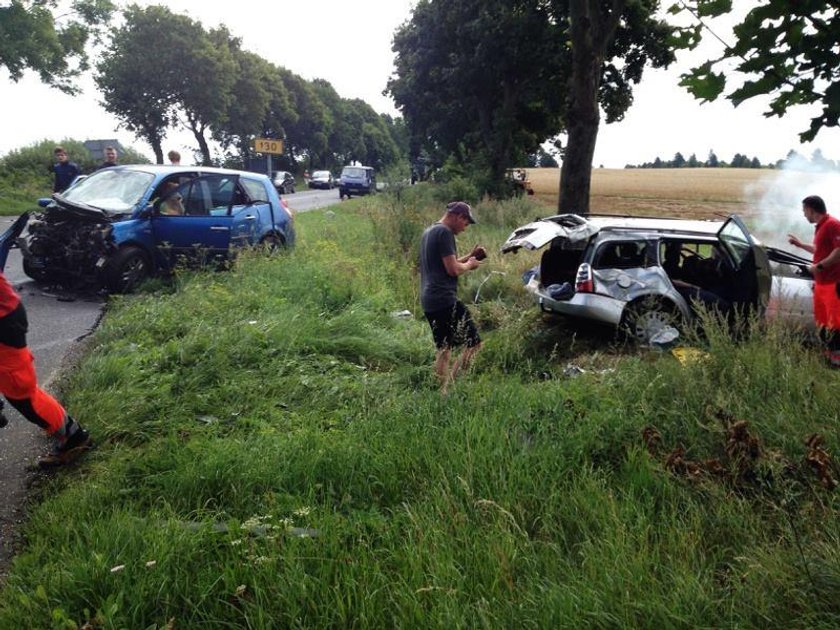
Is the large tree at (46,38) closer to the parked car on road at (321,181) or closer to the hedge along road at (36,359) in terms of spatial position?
the hedge along road at (36,359)

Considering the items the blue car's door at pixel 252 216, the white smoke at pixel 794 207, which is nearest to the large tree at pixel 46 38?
the blue car's door at pixel 252 216

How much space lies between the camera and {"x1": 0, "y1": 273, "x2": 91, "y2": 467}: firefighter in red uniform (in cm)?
357

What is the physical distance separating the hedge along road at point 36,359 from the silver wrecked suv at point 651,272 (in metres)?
4.74

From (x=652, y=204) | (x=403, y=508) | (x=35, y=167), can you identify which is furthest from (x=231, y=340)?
(x=652, y=204)

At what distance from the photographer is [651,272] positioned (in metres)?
6.89

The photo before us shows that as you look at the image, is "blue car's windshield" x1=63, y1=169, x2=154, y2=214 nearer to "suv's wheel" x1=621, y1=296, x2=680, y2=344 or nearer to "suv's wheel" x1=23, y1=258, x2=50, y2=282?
"suv's wheel" x1=23, y1=258, x2=50, y2=282

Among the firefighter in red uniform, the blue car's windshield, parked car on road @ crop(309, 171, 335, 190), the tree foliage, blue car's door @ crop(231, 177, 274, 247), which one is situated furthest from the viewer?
parked car on road @ crop(309, 171, 335, 190)

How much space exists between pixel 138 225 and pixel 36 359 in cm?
296

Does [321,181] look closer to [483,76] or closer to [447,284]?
[483,76]

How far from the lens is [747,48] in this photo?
2227 mm

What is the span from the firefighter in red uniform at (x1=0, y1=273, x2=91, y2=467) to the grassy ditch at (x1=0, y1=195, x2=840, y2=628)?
223 millimetres

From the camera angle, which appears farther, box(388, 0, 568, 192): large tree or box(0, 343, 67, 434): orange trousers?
box(388, 0, 568, 192): large tree

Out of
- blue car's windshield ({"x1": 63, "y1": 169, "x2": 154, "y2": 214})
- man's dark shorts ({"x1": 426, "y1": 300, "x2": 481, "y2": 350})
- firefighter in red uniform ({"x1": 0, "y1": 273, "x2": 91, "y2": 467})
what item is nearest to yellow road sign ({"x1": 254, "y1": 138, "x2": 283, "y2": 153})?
blue car's windshield ({"x1": 63, "y1": 169, "x2": 154, "y2": 214})

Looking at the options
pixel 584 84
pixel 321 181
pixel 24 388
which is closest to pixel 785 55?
pixel 24 388
